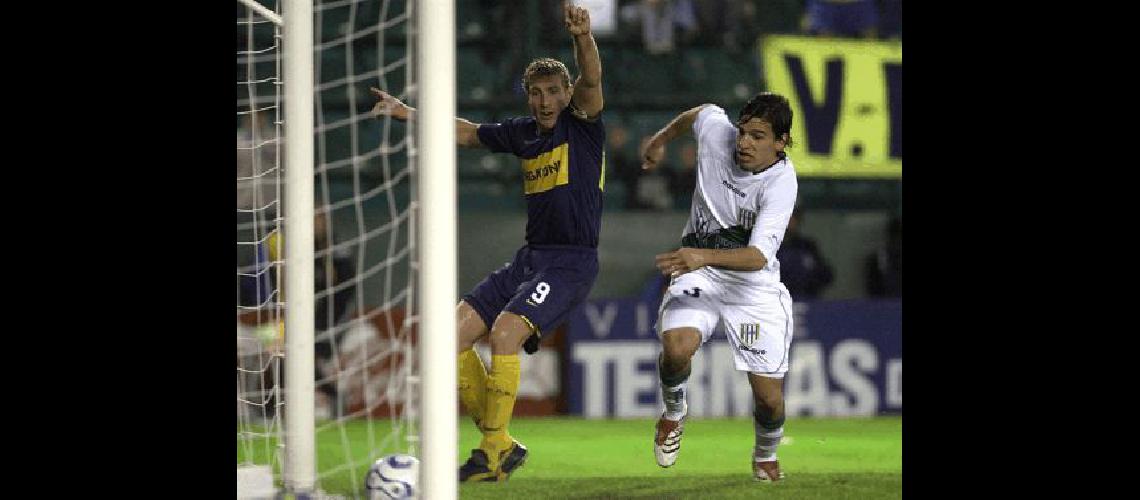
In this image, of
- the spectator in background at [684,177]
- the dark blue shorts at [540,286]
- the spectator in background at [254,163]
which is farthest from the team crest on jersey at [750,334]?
the spectator in background at [684,177]

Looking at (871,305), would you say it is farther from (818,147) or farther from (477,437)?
(477,437)

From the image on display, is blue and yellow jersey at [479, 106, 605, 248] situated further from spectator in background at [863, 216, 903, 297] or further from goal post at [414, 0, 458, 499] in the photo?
spectator in background at [863, 216, 903, 297]

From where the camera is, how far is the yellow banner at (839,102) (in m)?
9.08

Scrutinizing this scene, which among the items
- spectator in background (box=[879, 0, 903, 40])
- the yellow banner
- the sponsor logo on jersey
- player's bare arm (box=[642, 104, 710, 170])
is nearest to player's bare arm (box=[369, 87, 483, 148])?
player's bare arm (box=[642, 104, 710, 170])

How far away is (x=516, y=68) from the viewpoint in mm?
9219

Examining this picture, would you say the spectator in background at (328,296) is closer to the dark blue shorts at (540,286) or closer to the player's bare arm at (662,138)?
the dark blue shorts at (540,286)

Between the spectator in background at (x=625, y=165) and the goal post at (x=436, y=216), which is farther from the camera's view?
the spectator in background at (x=625, y=165)

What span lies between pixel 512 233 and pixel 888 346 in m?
2.74

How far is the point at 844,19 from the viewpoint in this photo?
30.5 feet

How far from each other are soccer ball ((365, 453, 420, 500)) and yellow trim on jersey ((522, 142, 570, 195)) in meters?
1.38

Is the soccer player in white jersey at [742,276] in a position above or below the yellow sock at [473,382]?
above

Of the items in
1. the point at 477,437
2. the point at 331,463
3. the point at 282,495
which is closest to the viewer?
the point at 282,495

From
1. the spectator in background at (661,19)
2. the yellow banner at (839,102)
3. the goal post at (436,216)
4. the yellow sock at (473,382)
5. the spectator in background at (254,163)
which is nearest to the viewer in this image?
the goal post at (436,216)

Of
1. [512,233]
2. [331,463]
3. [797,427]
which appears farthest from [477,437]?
[512,233]
